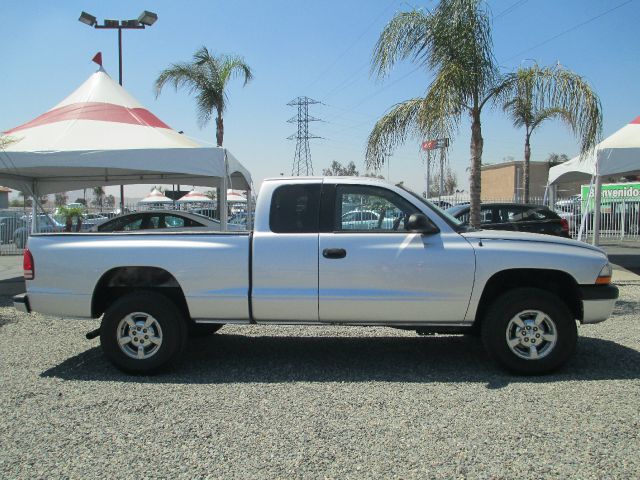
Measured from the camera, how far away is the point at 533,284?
17.4 ft

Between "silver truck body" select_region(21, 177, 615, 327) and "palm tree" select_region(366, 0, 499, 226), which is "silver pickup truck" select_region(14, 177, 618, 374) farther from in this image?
"palm tree" select_region(366, 0, 499, 226)

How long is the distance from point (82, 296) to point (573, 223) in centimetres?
2133

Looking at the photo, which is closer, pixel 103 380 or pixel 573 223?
pixel 103 380

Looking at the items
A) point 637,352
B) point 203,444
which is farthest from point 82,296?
point 637,352

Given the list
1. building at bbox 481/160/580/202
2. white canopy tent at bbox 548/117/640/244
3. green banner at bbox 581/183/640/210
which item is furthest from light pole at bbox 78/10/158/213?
building at bbox 481/160/580/202

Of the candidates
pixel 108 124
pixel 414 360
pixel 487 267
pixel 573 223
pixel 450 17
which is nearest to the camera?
pixel 487 267

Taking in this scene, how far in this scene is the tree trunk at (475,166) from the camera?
966 centimetres

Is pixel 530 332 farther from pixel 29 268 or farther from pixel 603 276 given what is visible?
pixel 29 268

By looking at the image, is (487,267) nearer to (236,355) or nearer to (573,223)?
(236,355)

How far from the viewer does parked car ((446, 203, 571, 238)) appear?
1243cm

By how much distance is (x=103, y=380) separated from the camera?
516 cm

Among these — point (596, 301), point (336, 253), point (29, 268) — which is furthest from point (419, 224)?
point (29, 268)

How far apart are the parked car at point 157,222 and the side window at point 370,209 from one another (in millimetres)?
7051

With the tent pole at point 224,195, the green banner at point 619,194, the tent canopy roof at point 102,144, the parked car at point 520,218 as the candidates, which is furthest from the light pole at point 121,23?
the green banner at point 619,194
